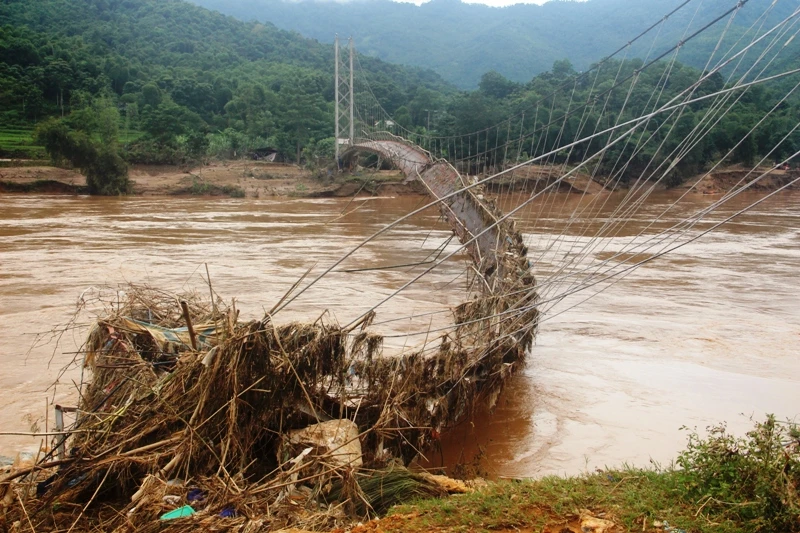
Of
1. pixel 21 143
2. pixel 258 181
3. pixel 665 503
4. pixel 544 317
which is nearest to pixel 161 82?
pixel 21 143

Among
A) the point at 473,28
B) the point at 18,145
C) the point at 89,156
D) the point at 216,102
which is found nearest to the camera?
the point at 89,156

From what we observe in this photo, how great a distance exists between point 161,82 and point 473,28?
4476 inches

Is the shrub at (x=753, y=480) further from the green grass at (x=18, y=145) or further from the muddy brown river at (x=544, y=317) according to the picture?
the green grass at (x=18, y=145)

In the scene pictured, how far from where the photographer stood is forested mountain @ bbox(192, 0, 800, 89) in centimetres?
11288

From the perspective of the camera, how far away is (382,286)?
12.2 metres

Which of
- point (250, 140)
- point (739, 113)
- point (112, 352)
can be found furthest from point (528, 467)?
point (250, 140)

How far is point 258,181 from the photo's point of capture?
36656 millimetres

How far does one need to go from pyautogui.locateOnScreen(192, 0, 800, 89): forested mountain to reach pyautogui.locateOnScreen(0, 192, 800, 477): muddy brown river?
74861mm

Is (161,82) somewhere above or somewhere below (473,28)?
below

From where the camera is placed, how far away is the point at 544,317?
10172 millimetres

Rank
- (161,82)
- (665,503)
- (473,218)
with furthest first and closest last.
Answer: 1. (161,82)
2. (473,218)
3. (665,503)

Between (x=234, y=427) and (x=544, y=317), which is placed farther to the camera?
(x=544, y=317)

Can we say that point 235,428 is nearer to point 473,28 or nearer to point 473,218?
point 473,218

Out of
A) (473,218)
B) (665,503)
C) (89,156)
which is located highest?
(89,156)
